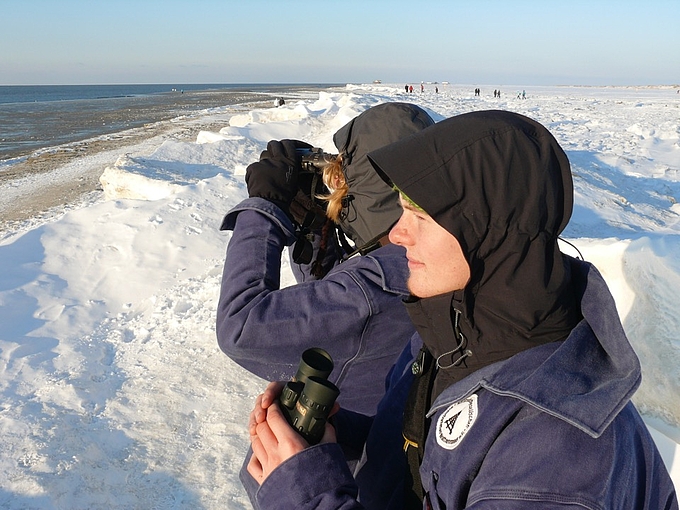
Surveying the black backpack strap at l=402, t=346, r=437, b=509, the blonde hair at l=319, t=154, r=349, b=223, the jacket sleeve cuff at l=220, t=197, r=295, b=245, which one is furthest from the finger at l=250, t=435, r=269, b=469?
the blonde hair at l=319, t=154, r=349, b=223

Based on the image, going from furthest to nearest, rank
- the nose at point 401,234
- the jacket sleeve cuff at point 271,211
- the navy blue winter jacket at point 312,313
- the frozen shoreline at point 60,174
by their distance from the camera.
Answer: the frozen shoreline at point 60,174
the jacket sleeve cuff at point 271,211
the navy blue winter jacket at point 312,313
the nose at point 401,234

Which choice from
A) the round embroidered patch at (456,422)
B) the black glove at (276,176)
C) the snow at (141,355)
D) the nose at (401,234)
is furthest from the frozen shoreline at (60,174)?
the round embroidered patch at (456,422)

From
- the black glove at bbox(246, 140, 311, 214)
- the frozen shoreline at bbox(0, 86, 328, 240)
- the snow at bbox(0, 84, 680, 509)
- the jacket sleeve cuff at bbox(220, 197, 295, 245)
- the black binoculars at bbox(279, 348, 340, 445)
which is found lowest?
the frozen shoreline at bbox(0, 86, 328, 240)

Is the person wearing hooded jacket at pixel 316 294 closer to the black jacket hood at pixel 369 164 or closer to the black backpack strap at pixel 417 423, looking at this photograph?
the black jacket hood at pixel 369 164

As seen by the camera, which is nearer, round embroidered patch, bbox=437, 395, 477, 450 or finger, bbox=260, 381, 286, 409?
round embroidered patch, bbox=437, 395, 477, 450

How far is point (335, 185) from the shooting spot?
2.24 metres

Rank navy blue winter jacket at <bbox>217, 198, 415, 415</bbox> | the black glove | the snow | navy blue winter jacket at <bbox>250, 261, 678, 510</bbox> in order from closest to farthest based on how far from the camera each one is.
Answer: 1. navy blue winter jacket at <bbox>250, 261, 678, 510</bbox>
2. navy blue winter jacket at <bbox>217, 198, 415, 415</bbox>
3. the black glove
4. the snow

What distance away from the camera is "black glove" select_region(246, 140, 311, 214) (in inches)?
79.3

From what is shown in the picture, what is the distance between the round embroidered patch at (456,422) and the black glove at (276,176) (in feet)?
3.61

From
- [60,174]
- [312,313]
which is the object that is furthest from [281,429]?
[60,174]

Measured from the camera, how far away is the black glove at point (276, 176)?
2014mm

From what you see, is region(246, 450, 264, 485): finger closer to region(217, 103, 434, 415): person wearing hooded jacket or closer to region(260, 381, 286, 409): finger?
region(260, 381, 286, 409): finger

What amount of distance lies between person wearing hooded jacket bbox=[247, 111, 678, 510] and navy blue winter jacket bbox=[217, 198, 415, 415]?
0.38 m

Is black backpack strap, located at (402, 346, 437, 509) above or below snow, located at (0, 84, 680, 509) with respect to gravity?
above
